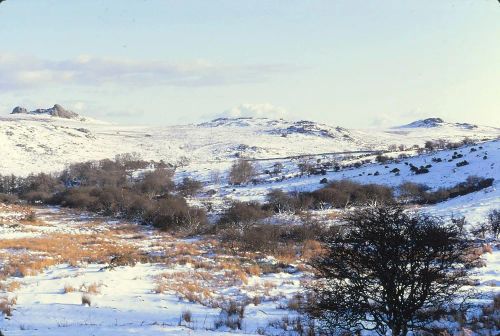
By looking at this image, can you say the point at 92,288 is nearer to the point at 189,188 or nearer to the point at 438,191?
the point at 438,191

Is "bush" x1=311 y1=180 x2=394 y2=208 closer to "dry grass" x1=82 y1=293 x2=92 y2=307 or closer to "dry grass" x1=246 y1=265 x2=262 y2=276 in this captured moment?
"dry grass" x1=246 y1=265 x2=262 y2=276

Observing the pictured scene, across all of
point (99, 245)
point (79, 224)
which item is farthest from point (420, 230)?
point (79, 224)

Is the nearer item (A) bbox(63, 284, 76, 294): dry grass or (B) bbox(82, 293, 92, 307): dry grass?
(B) bbox(82, 293, 92, 307): dry grass

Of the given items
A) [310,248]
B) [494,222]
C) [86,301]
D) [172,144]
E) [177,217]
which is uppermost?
[172,144]

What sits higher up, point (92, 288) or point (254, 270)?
point (92, 288)

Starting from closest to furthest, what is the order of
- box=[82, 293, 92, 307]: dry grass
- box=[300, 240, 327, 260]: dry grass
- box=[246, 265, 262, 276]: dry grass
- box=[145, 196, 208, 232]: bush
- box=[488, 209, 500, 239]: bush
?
box=[82, 293, 92, 307]: dry grass
box=[246, 265, 262, 276]: dry grass
box=[300, 240, 327, 260]: dry grass
box=[488, 209, 500, 239]: bush
box=[145, 196, 208, 232]: bush

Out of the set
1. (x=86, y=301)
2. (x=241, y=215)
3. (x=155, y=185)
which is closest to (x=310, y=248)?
(x=241, y=215)

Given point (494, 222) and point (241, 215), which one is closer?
point (494, 222)

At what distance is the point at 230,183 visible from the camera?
221 ft

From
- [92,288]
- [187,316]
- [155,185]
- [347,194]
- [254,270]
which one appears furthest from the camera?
[155,185]

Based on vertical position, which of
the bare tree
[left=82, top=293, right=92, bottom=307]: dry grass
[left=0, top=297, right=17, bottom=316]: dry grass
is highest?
the bare tree

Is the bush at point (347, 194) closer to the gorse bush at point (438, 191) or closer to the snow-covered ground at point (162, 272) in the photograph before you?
the gorse bush at point (438, 191)

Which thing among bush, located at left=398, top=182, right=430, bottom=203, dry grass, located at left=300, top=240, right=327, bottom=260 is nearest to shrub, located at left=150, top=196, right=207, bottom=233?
dry grass, located at left=300, top=240, right=327, bottom=260

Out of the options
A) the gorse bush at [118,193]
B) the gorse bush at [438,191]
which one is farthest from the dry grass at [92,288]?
the gorse bush at [438,191]
